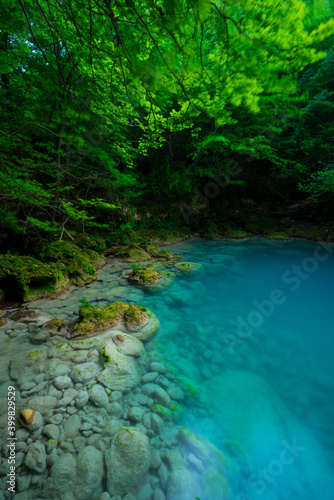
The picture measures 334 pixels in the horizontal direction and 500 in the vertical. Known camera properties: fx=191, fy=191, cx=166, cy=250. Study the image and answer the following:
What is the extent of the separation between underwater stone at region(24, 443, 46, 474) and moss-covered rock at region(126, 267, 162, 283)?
4.15 meters

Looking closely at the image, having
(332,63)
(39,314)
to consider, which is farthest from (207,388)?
(332,63)

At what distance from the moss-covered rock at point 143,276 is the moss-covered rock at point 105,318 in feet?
5.77

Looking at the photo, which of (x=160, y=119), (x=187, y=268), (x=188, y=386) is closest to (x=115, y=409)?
(x=188, y=386)

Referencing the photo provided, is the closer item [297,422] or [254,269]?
[297,422]

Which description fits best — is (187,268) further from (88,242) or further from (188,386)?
(188,386)

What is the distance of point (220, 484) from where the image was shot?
2041 mm

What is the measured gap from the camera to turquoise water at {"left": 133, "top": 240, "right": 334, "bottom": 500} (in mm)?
2268

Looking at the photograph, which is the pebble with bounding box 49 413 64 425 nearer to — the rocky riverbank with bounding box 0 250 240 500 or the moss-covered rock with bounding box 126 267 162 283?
the rocky riverbank with bounding box 0 250 240 500

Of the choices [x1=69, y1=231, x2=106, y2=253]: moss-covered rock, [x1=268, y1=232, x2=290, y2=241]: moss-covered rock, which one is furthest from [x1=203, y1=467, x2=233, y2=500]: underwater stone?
[x1=268, y1=232, x2=290, y2=241]: moss-covered rock

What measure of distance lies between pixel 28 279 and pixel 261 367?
17.4 feet

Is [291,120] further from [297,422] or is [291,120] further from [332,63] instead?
[297,422]

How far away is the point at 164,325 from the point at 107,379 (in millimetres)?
1824

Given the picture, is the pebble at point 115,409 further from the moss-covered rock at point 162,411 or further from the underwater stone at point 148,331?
the underwater stone at point 148,331

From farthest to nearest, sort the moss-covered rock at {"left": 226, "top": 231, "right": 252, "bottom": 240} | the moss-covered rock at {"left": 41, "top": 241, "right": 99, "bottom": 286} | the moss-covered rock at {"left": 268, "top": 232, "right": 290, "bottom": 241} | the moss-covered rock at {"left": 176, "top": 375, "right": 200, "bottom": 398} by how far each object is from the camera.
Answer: the moss-covered rock at {"left": 226, "top": 231, "right": 252, "bottom": 240}
the moss-covered rock at {"left": 268, "top": 232, "right": 290, "bottom": 241}
the moss-covered rock at {"left": 41, "top": 241, "right": 99, "bottom": 286}
the moss-covered rock at {"left": 176, "top": 375, "right": 200, "bottom": 398}
